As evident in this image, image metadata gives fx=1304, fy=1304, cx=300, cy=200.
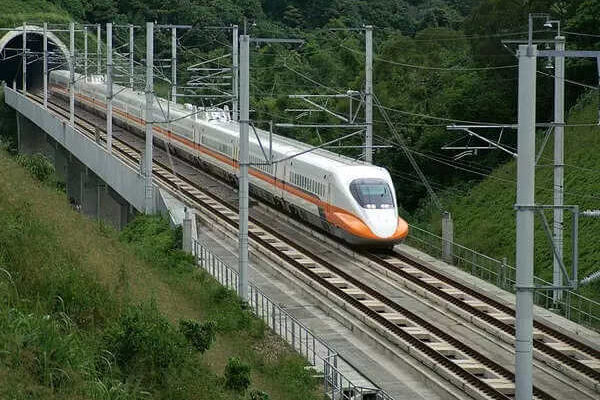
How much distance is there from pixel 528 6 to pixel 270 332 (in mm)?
28956

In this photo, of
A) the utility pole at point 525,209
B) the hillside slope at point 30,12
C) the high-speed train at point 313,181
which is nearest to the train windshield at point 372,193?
the high-speed train at point 313,181

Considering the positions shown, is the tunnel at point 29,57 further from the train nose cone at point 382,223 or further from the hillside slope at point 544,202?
the train nose cone at point 382,223

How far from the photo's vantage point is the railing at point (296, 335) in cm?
2444

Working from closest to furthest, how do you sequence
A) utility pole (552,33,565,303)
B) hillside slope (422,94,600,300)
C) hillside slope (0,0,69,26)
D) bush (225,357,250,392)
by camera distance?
1. bush (225,357,250,392)
2. utility pole (552,33,565,303)
3. hillside slope (422,94,600,300)
4. hillside slope (0,0,69,26)

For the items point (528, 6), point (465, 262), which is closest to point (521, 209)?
point (465, 262)

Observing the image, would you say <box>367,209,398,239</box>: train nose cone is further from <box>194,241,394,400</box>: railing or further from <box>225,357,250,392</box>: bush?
<box>225,357,250,392</box>: bush

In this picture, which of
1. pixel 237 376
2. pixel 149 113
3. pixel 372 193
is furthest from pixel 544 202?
pixel 237 376

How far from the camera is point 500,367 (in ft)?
89.2

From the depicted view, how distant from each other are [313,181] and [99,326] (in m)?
21.0

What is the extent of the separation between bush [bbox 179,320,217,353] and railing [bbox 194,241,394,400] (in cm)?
269

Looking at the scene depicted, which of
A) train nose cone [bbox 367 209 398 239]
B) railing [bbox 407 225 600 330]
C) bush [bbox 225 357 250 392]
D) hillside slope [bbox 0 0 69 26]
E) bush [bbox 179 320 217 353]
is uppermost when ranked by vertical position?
hillside slope [bbox 0 0 69 26]

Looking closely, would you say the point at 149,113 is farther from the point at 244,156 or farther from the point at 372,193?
the point at 244,156

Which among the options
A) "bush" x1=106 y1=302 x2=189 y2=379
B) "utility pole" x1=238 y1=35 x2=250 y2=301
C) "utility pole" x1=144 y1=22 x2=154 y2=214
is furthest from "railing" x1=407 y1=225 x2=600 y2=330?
"bush" x1=106 y1=302 x2=189 y2=379

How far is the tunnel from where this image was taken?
333 ft
